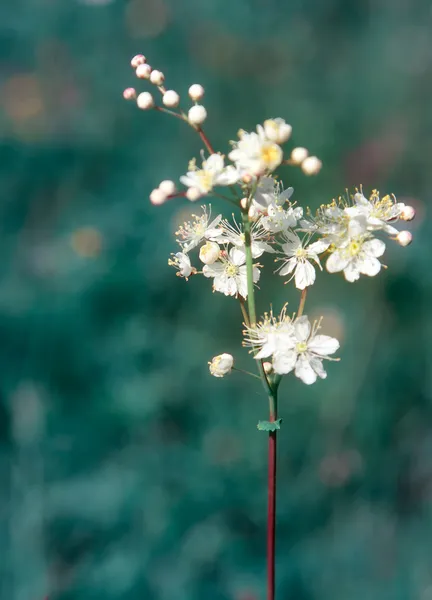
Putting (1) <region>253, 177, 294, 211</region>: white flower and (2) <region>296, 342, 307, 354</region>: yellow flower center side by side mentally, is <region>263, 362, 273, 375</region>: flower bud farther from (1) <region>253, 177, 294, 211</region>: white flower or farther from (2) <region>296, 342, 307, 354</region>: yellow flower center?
(1) <region>253, 177, 294, 211</region>: white flower

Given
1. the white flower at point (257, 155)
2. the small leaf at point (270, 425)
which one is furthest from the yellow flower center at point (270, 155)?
the small leaf at point (270, 425)

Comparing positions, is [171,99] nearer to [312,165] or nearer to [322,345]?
[312,165]

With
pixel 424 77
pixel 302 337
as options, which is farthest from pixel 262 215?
pixel 424 77

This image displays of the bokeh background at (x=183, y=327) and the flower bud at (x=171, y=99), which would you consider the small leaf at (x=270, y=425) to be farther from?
the bokeh background at (x=183, y=327)

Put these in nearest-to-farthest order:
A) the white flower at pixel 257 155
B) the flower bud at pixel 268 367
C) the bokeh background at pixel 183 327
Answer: the white flower at pixel 257 155 → the flower bud at pixel 268 367 → the bokeh background at pixel 183 327

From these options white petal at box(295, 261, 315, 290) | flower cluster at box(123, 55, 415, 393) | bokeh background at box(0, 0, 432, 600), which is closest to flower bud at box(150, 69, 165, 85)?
flower cluster at box(123, 55, 415, 393)

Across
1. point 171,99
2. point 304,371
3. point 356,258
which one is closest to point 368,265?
point 356,258
